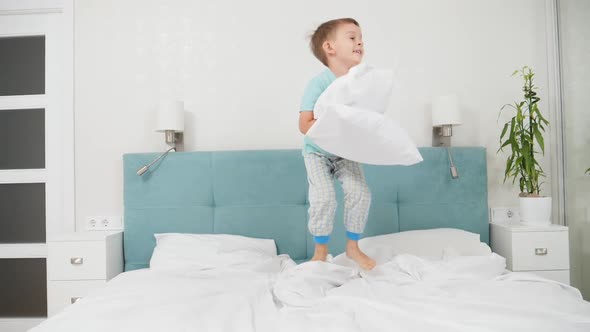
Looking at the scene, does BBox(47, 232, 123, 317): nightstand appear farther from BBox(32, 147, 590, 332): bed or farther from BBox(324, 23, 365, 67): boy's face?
BBox(324, 23, 365, 67): boy's face

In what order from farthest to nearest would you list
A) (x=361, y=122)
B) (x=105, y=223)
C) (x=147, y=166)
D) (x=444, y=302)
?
(x=105, y=223) < (x=147, y=166) < (x=361, y=122) < (x=444, y=302)

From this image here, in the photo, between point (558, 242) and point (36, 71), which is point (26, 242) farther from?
point (558, 242)

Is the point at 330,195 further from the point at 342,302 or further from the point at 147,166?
the point at 147,166

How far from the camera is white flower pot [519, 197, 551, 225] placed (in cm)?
205

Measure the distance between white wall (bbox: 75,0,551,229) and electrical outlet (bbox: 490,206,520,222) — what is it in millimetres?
57

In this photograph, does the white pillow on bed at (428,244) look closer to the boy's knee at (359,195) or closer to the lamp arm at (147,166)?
the boy's knee at (359,195)

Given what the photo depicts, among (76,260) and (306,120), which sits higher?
(306,120)

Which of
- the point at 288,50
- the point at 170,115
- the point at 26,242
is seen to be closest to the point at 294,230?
the point at 170,115

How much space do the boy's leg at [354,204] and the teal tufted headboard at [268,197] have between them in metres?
0.54

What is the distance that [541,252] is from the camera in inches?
78.3

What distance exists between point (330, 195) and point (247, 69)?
1245 millimetres

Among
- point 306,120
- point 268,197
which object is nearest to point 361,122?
point 306,120

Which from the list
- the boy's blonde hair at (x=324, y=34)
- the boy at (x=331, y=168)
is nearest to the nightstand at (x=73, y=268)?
the boy at (x=331, y=168)

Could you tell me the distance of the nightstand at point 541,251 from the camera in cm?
198
